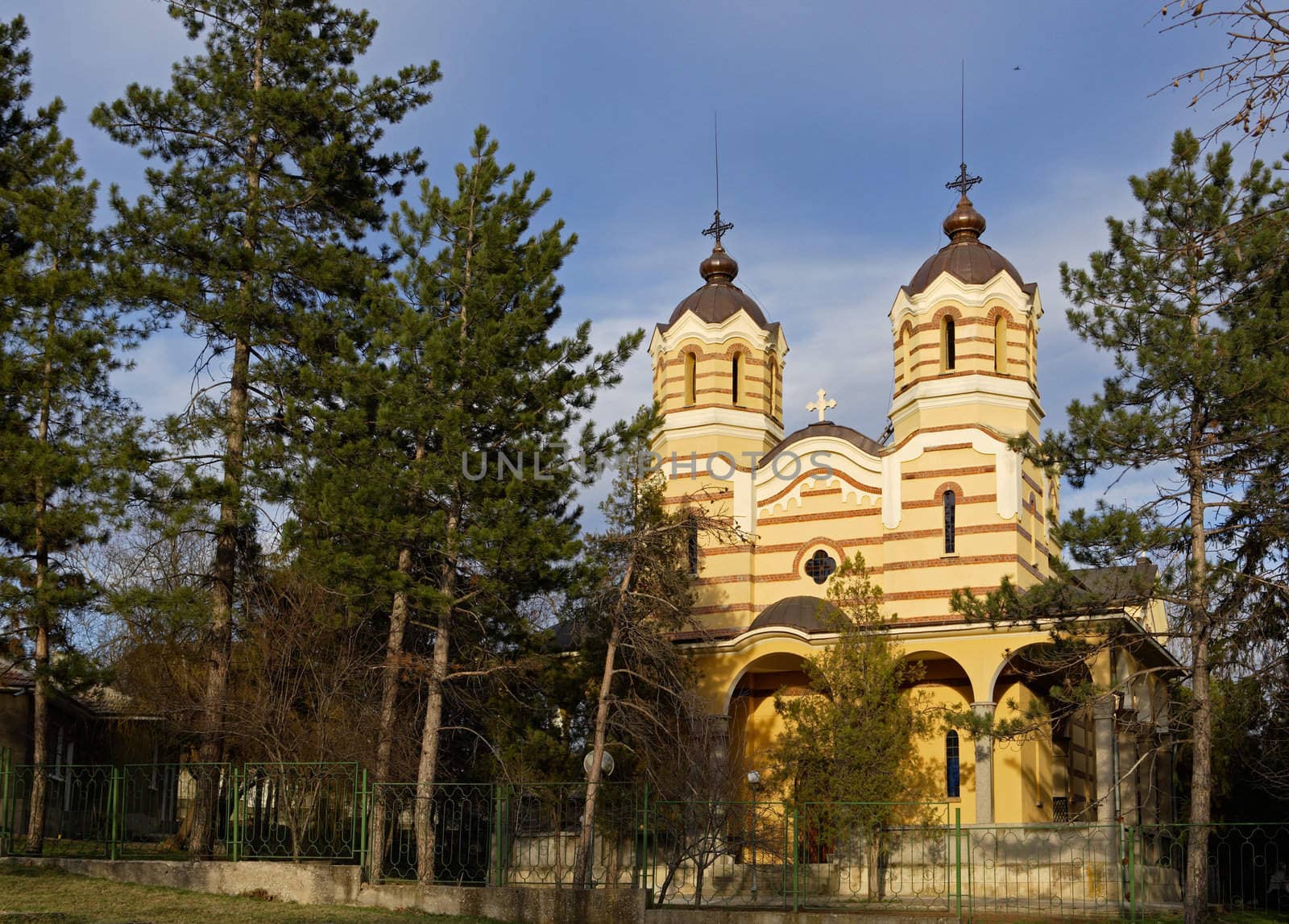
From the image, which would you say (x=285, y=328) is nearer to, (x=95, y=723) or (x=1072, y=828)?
(x=95, y=723)

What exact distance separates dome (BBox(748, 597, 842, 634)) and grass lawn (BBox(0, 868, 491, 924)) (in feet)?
42.6

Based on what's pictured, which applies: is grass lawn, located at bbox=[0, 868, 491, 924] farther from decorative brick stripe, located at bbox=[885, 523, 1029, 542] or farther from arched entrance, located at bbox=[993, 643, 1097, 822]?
decorative brick stripe, located at bbox=[885, 523, 1029, 542]

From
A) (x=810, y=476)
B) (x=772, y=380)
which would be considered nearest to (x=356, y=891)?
(x=810, y=476)

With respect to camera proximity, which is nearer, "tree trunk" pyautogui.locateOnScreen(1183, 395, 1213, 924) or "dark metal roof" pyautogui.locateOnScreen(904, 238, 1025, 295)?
"tree trunk" pyautogui.locateOnScreen(1183, 395, 1213, 924)

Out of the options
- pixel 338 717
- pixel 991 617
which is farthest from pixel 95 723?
pixel 991 617

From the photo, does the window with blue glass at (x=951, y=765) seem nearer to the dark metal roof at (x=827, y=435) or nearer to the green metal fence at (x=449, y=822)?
the dark metal roof at (x=827, y=435)

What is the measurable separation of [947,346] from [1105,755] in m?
9.16

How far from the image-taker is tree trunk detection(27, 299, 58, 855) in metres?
16.2

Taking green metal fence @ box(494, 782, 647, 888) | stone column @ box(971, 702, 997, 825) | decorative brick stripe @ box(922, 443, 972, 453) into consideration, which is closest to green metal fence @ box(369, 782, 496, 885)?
green metal fence @ box(494, 782, 647, 888)

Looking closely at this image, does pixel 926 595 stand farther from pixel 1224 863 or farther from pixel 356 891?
pixel 356 891

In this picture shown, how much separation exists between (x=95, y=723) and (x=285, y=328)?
8.79 m

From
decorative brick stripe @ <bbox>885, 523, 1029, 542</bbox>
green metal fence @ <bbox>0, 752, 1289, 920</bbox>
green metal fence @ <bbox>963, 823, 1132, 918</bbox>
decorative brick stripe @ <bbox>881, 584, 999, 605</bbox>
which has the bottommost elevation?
green metal fence @ <bbox>963, 823, 1132, 918</bbox>

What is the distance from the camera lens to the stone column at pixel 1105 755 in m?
22.2

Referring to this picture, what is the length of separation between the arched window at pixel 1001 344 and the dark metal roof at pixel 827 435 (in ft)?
9.73
